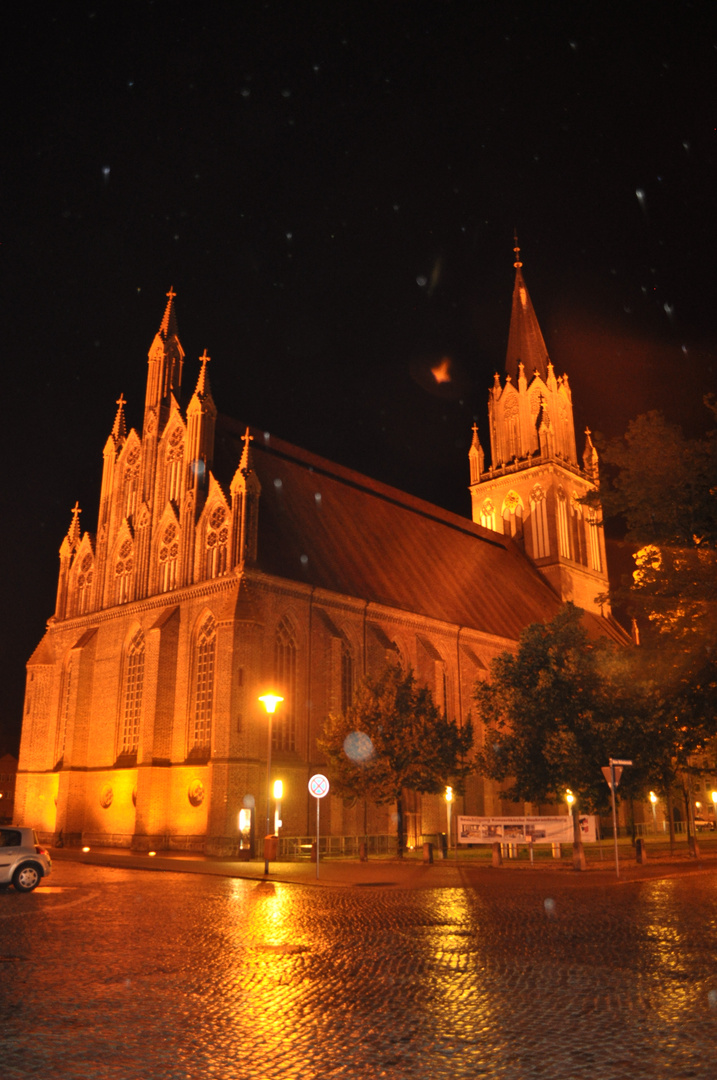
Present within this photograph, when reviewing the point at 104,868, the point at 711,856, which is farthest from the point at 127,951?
the point at 711,856

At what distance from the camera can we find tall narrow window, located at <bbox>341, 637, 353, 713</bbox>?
41625 millimetres

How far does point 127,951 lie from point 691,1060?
25.3 feet

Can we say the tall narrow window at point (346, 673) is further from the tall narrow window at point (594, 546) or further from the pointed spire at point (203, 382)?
the tall narrow window at point (594, 546)

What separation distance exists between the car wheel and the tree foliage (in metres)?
16.4

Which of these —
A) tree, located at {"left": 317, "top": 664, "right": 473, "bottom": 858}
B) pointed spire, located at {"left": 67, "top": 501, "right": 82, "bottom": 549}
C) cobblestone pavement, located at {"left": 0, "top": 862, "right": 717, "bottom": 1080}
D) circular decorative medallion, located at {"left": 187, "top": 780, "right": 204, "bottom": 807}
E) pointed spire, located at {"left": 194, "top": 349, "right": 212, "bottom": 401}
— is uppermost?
pointed spire, located at {"left": 194, "top": 349, "right": 212, "bottom": 401}

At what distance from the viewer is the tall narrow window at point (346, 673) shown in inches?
1639

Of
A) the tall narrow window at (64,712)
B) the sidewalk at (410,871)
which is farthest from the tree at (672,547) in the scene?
the tall narrow window at (64,712)

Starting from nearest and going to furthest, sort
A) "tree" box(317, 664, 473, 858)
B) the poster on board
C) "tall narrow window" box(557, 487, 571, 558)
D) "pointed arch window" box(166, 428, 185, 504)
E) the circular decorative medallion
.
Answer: the poster on board < "tree" box(317, 664, 473, 858) < the circular decorative medallion < "pointed arch window" box(166, 428, 185, 504) < "tall narrow window" box(557, 487, 571, 558)

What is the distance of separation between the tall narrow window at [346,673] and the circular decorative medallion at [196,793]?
A: 7974 mm

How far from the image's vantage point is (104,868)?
2828 centimetres

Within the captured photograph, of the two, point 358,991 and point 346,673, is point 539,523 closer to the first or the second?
point 346,673

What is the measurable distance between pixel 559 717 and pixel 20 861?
696 inches

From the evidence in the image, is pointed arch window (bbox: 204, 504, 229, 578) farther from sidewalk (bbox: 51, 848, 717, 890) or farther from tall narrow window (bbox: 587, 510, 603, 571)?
tall narrow window (bbox: 587, 510, 603, 571)

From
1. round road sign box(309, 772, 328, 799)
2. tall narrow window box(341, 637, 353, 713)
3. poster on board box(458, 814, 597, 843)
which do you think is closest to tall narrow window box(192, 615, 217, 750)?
tall narrow window box(341, 637, 353, 713)
